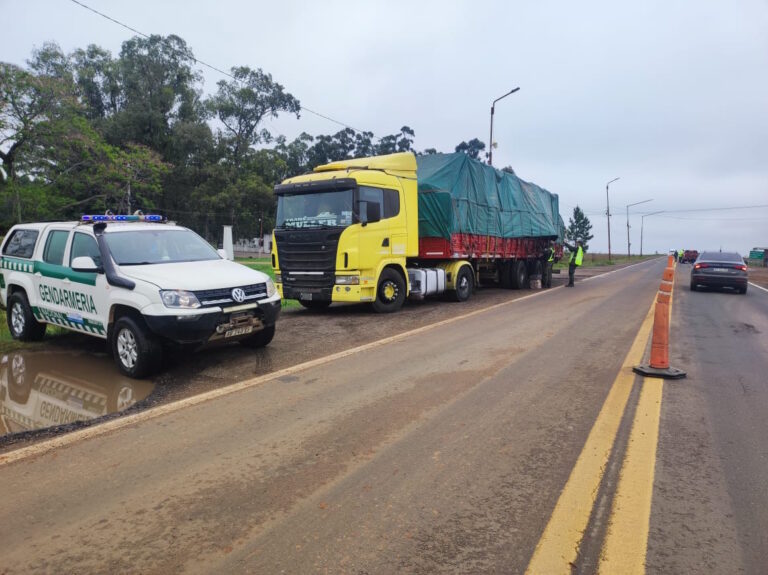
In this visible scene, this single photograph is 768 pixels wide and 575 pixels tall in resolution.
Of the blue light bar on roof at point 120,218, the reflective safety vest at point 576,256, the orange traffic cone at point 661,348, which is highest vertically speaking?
the blue light bar on roof at point 120,218

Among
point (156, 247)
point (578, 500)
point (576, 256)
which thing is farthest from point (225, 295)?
point (576, 256)

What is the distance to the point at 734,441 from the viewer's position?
405 centimetres

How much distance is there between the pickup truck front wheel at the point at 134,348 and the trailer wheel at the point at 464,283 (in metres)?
9.14

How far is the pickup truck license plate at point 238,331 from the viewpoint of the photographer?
622 cm

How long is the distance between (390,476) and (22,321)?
7.00m

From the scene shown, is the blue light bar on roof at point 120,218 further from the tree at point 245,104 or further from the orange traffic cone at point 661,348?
the tree at point 245,104

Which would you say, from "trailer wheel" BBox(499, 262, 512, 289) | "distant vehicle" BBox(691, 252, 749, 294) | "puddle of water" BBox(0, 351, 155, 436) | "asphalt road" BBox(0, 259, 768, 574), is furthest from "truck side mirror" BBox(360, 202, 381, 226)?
"distant vehicle" BBox(691, 252, 749, 294)

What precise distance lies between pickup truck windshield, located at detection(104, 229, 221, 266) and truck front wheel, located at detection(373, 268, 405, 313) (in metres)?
4.58

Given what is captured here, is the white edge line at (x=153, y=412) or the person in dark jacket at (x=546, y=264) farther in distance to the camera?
the person in dark jacket at (x=546, y=264)

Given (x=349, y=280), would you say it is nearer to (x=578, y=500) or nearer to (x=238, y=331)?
(x=238, y=331)

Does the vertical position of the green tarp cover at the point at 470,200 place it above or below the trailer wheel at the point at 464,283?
above

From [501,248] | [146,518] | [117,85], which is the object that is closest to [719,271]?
[501,248]

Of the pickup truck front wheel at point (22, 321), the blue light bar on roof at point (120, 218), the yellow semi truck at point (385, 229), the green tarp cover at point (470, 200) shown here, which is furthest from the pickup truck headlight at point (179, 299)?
the green tarp cover at point (470, 200)

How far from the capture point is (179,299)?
582 centimetres
